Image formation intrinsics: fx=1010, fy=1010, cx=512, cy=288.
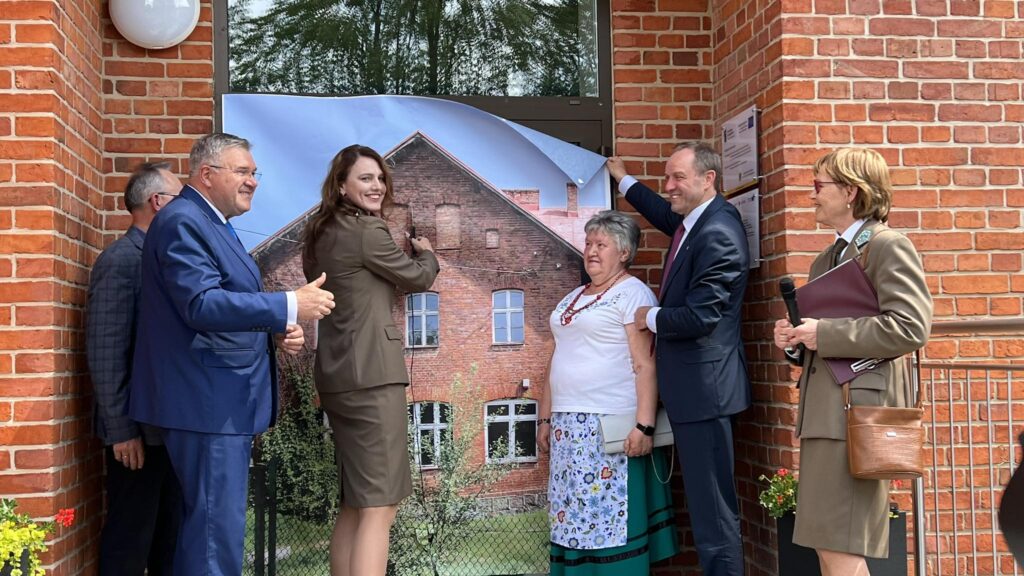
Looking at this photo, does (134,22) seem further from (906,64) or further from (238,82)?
(906,64)

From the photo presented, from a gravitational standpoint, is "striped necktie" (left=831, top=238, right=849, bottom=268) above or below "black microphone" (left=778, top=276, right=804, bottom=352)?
above

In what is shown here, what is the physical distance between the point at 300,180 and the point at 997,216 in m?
3.03

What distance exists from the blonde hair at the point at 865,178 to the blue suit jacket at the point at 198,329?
6.24 feet

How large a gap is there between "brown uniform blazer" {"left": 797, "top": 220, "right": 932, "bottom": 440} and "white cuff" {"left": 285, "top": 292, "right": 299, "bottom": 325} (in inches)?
68.8

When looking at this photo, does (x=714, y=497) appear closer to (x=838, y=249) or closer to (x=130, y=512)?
(x=838, y=249)

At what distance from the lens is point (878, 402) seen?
3.12 metres

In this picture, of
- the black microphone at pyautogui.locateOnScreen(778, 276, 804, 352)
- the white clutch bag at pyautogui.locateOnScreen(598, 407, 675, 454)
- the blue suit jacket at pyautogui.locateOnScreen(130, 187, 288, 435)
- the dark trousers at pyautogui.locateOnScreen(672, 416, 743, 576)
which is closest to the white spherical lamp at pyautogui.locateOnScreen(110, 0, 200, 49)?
the blue suit jacket at pyautogui.locateOnScreen(130, 187, 288, 435)

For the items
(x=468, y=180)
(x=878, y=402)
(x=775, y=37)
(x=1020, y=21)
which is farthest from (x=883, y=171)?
(x=468, y=180)

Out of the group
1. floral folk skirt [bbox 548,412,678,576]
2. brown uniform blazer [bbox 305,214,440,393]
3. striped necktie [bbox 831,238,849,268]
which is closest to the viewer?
striped necktie [bbox 831,238,849,268]

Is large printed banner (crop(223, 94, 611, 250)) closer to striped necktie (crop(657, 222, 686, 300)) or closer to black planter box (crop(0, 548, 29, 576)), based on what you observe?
striped necktie (crop(657, 222, 686, 300))

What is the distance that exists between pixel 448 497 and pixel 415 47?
216 cm

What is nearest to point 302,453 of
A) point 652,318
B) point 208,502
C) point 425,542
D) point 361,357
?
point 425,542

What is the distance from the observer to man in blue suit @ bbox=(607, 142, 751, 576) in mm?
4023

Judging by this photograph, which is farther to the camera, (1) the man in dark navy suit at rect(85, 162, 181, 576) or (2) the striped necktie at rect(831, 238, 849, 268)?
(1) the man in dark navy suit at rect(85, 162, 181, 576)
